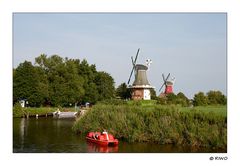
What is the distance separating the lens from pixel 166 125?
44.9ft

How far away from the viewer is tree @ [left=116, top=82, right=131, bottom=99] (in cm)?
3488

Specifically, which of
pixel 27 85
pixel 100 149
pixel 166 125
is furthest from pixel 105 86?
pixel 100 149

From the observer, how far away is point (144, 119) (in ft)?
Answer: 48.0

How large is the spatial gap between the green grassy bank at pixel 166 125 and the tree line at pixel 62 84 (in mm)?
14280

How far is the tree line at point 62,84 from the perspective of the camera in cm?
3055

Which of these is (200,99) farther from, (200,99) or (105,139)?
(105,139)

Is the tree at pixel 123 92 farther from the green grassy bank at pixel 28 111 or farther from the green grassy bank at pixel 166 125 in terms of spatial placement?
the green grassy bank at pixel 166 125

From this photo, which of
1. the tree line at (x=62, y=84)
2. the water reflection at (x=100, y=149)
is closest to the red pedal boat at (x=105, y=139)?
the water reflection at (x=100, y=149)

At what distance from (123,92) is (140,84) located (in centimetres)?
293

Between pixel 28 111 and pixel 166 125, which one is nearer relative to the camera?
pixel 166 125

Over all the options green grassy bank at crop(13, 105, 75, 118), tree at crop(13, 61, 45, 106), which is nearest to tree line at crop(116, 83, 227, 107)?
green grassy bank at crop(13, 105, 75, 118)
